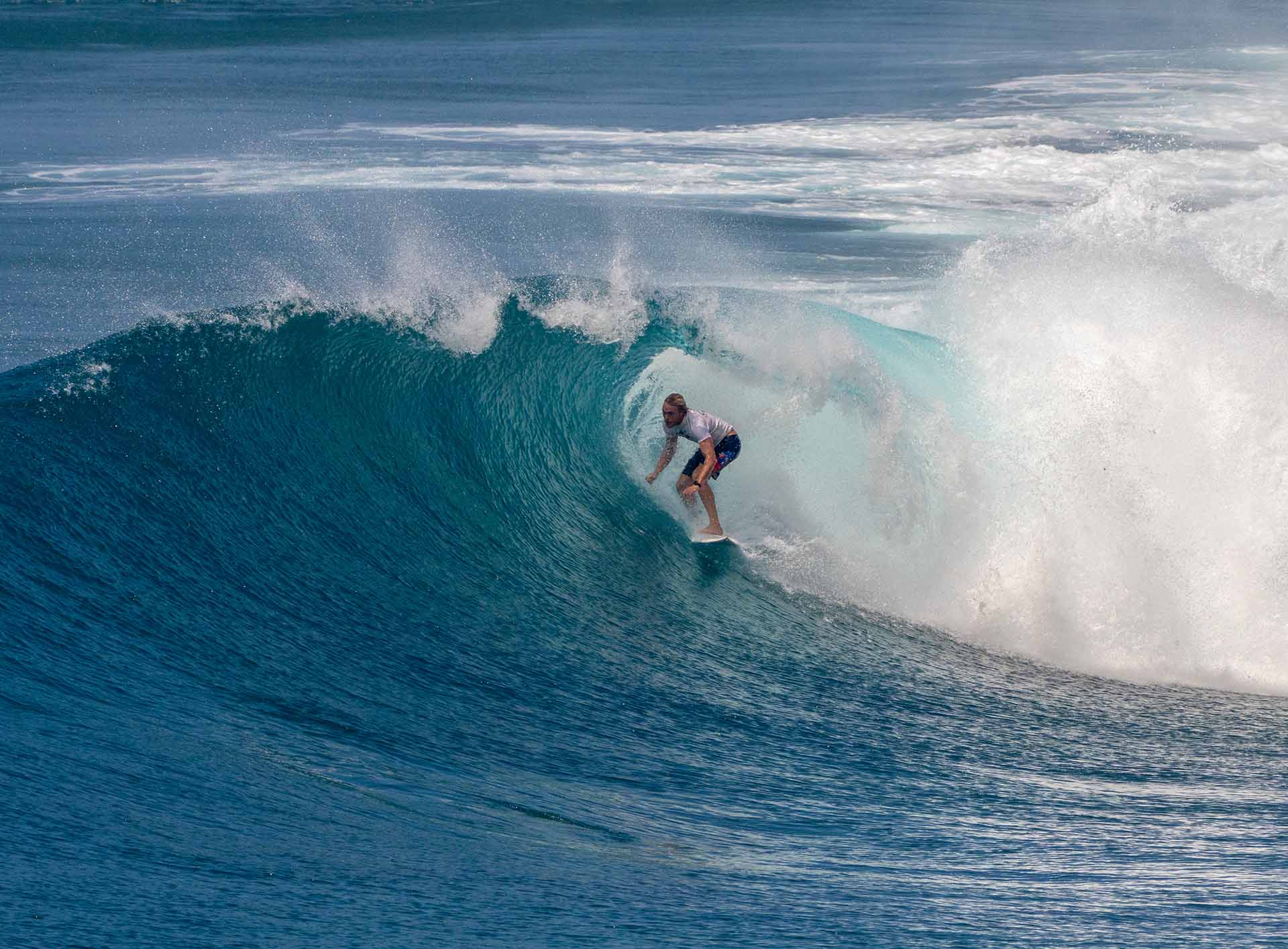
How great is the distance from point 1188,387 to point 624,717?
19.6 ft

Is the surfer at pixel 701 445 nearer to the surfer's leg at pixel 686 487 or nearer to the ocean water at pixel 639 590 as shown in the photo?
the surfer's leg at pixel 686 487

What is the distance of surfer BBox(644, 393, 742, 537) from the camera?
8.74 m

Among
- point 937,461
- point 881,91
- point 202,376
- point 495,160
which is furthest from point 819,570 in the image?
point 881,91

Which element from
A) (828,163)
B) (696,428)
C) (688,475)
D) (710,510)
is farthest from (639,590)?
(828,163)

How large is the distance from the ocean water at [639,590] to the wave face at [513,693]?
31 millimetres

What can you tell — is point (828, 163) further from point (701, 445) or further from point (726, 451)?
point (701, 445)

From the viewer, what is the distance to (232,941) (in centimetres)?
413

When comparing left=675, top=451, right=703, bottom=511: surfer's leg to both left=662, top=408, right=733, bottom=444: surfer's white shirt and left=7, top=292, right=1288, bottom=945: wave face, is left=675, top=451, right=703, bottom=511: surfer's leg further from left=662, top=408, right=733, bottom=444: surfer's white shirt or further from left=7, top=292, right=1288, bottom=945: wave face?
left=7, top=292, right=1288, bottom=945: wave face

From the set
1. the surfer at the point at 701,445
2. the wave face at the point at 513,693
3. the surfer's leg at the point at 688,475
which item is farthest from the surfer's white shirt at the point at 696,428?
the wave face at the point at 513,693

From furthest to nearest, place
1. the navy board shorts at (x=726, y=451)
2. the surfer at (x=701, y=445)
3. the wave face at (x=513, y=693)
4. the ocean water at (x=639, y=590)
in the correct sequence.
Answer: the navy board shorts at (x=726, y=451)
the surfer at (x=701, y=445)
the ocean water at (x=639, y=590)
the wave face at (x=513, y=693)

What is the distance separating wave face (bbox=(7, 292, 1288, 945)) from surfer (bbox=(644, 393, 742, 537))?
49 cm

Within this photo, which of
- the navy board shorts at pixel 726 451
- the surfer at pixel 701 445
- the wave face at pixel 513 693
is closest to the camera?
the wave face at pixel 513 693

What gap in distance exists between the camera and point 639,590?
873 cm

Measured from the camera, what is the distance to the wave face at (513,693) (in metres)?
4.70
